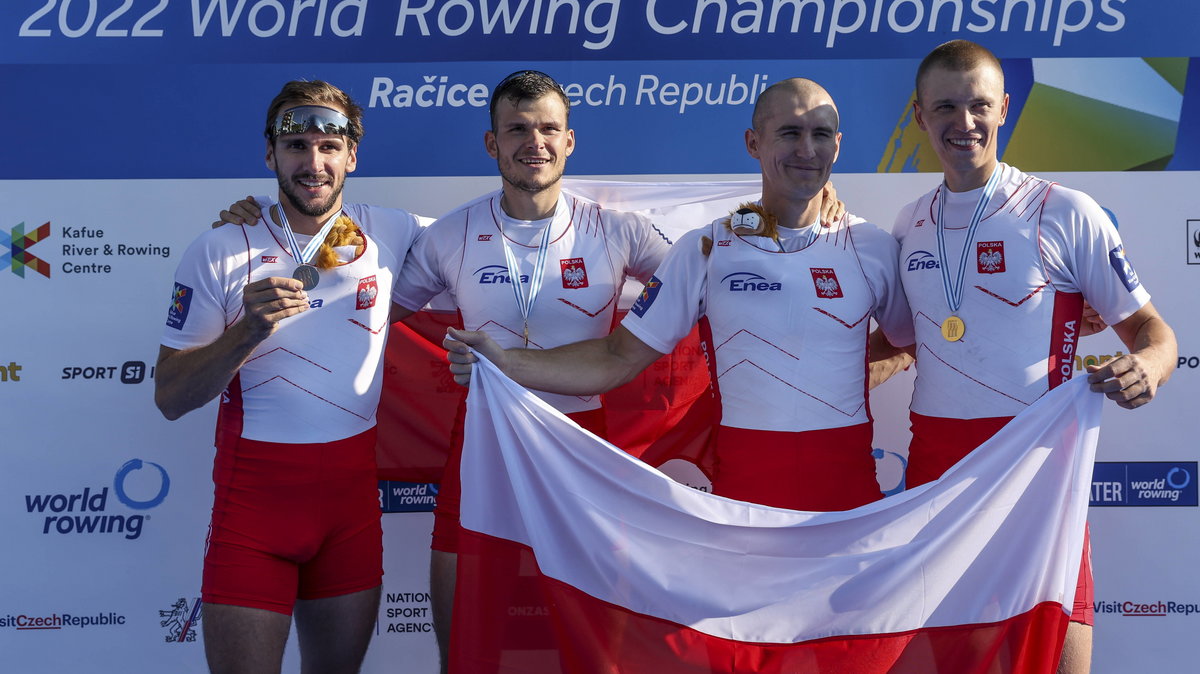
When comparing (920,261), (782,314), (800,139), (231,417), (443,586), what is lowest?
(443,586)

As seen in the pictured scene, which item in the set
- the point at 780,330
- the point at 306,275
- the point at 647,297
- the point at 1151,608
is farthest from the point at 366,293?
the point at 1151,608

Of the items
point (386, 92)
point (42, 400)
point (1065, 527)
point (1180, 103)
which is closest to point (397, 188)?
point (386, 92)

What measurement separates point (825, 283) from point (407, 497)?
2.04 metres

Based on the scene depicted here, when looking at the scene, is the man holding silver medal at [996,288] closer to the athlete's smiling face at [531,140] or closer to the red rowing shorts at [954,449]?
Result: the red rowing shorts at [954,449]

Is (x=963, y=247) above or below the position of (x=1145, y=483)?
above

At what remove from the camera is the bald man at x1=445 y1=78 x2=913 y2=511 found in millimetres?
2855

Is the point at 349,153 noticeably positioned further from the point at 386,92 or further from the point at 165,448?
the point at 165,448

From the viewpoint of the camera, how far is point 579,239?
3215 millimetres

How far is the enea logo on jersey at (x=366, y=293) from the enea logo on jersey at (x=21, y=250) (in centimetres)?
177

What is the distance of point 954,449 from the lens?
2.83 m

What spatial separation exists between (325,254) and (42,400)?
1.83m

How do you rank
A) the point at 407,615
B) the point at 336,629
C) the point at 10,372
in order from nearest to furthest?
the point at 336,629, the point at 10,372, the point at 407,615

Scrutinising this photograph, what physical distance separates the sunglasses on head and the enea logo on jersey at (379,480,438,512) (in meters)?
1.64

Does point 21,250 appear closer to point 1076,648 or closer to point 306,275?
point 306,275
